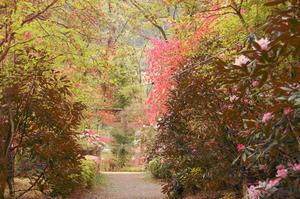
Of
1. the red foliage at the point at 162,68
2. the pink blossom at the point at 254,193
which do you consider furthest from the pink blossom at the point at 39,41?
the red foliage at the point at 162,68

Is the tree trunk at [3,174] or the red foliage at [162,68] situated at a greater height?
the red foliage at [162,68]

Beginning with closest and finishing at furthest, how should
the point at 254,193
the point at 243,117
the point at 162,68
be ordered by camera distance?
the point at 254,193 < the point at 243,117 < the point at 162,68

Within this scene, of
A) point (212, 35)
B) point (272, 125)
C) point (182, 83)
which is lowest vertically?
point (272, 125)

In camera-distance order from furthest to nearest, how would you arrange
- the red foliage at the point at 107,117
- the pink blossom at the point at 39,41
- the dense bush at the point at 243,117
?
the red foliage at the point at 107,117 < the pink blossom at the point at 39,41 < the dense bush at the point at 243,117

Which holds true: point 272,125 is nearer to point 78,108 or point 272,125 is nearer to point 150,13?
point 78,108

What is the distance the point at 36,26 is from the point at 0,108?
3.77 feet

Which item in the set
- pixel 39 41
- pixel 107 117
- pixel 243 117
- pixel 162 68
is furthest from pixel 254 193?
pixel 107 117

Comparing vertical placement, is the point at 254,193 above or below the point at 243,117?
below

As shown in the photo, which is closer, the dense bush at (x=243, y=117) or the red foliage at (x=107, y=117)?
the dense bush at (x=243, y=117)

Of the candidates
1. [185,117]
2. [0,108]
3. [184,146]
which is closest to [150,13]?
[185,117]

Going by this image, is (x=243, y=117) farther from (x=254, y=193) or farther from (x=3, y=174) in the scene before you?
(x=3, y=174)

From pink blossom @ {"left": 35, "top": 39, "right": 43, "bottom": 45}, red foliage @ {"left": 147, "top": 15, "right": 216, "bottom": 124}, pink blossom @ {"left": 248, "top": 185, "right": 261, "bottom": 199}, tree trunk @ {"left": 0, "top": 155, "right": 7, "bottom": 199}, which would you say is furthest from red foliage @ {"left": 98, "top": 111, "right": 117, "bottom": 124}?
pink blossom @ {"left": 248, "top": 185, "right": 261, "bottom": 199}

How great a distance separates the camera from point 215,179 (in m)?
5.61

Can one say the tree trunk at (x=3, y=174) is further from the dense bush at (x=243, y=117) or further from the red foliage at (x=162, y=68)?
the red foliage at (x=162, y=68)
